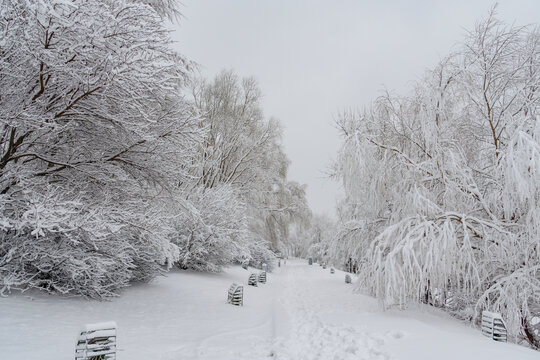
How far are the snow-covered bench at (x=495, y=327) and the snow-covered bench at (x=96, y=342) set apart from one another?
17.0 ft

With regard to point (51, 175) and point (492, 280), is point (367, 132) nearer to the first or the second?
point (492, 280)

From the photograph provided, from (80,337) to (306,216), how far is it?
18.8m

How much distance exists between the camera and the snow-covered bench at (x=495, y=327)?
181 inches

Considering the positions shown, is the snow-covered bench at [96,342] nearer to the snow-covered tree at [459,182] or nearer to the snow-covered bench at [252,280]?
the snow-covered tree at [459,182]

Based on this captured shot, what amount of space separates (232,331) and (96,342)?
9.35 feet

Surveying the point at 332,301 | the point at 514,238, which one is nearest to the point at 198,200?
the point at 332,301

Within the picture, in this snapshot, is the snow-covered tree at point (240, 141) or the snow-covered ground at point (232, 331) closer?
the snow-covered ground at point (232, 331)

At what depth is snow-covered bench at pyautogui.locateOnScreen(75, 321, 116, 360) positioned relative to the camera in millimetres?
3252

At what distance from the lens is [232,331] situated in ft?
18.9

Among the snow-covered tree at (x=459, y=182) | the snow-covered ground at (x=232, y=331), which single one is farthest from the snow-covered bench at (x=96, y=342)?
the snow-covered tree at (x=459, y=182)

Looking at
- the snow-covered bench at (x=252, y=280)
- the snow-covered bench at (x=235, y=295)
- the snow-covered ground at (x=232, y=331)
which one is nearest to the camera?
the snow-covered ground at (x=232, y=331)

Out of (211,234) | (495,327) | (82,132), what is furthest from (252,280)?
(495,327)

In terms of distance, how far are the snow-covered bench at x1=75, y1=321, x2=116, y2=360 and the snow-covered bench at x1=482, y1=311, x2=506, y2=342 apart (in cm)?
518

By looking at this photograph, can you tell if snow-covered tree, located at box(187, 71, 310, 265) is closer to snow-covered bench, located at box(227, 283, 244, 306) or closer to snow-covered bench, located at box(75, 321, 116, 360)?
snow-covered bench, located at box(227, 283, 244, 306)
